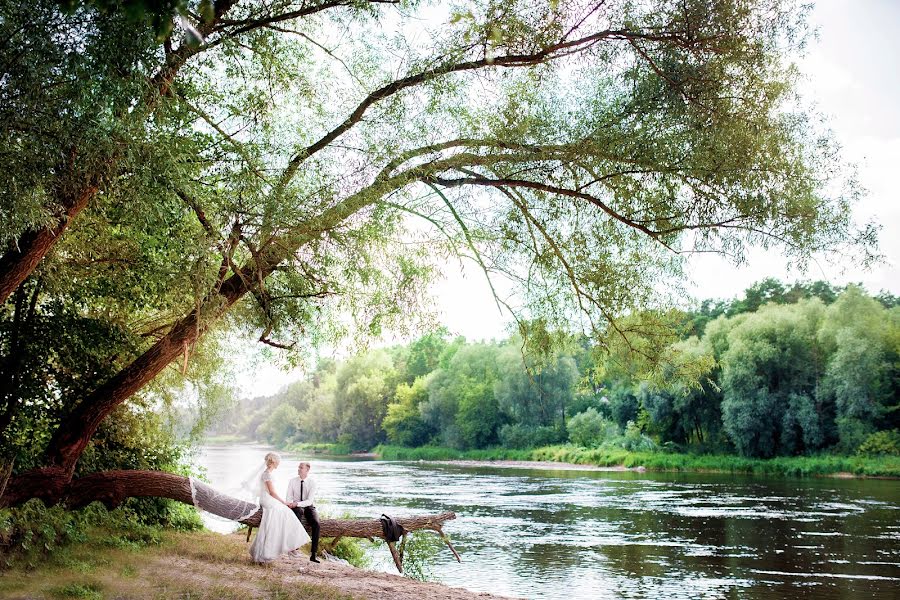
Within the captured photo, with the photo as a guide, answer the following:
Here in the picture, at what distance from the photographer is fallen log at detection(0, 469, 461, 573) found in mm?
10477

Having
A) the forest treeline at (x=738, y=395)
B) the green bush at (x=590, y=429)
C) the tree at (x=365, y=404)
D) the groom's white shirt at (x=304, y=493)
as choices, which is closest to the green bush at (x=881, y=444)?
the forest treeline at (x=738, y=395)

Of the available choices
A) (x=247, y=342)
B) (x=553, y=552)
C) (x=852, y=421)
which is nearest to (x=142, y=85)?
(x=247, y=342)

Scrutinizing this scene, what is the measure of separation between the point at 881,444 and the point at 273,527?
40340 millimetres

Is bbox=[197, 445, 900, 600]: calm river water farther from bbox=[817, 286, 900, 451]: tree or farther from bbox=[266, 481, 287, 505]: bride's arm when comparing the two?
bbox=[817, 286, 900, 451]: tree

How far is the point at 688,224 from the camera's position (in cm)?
957

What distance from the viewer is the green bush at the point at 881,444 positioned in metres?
41.2

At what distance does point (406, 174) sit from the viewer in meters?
9.04

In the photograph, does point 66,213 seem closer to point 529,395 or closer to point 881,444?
point 881,444

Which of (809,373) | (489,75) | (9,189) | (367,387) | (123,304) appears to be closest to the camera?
(9,189)

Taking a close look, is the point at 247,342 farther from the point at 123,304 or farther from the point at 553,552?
the point at 553,552

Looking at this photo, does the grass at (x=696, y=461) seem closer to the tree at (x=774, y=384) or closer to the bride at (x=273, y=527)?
the tree at (x=774, y=384)

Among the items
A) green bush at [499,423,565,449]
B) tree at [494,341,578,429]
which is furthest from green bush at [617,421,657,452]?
green bush at [499,423,565,449]

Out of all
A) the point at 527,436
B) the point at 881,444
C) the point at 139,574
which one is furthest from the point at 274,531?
the point at 527,436

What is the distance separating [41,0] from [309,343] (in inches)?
274
